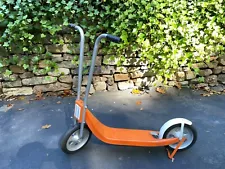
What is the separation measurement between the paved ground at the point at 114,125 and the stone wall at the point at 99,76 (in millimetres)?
159

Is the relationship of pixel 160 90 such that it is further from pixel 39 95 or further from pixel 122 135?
pixel 39 95

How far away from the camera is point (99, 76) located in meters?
2.96

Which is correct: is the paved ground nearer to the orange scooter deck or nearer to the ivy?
the orange scooter deck

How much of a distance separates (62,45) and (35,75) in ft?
1.63

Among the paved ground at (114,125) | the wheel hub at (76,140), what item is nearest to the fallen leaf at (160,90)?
the paved ground at (114,125)

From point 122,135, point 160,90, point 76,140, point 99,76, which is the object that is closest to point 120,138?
point 122,135

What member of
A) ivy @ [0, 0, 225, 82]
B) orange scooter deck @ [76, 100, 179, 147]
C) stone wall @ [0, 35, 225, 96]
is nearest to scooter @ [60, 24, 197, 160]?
orange scooter deck @ [76, 100, 179, 147]

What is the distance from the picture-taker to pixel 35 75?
279 centimetres

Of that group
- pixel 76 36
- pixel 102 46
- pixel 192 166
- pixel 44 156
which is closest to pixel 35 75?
pixel 76 36

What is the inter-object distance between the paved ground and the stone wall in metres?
0.16

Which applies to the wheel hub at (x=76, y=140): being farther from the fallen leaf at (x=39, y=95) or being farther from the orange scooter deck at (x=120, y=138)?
the fallen leaf at (x=39, y=95)

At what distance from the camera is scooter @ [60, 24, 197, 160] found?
1784 millimetres

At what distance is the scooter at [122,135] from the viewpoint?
1784 mm

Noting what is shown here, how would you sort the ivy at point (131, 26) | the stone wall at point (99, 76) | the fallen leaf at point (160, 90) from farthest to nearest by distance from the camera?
the fallen leaf at point (160, 90) → the stone wall at point (99, 76) → the ivy at point (131, 26)
